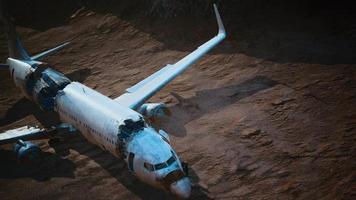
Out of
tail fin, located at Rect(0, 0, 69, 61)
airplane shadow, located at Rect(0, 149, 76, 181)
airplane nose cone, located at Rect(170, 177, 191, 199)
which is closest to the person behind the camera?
airplane nose cone, located at Rect(170, 177, 191, 199)

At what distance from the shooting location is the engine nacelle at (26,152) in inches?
945

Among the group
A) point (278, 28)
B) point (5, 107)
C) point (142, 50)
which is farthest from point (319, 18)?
point (5, 107)

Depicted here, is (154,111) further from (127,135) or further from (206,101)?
(127,135)

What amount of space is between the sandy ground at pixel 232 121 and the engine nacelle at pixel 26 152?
58 centimetres

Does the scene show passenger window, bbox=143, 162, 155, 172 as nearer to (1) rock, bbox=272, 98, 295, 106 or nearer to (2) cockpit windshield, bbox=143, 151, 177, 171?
(2) cockpit windshield, bbox=143, 151, 177, 171

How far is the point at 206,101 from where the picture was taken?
27938 mm

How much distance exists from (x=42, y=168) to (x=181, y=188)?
10.2m

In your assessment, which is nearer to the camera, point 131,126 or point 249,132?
point 131,126

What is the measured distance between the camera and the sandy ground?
20281 mm

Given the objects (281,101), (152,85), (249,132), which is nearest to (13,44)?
(152,85)

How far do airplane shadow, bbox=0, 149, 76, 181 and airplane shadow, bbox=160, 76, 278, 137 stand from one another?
6.71 meters

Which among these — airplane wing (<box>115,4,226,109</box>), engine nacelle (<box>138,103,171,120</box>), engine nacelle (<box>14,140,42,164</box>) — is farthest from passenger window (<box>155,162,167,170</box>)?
engine nacelle (<box>14,140,42,164</box>)

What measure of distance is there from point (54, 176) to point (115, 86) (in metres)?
11.0

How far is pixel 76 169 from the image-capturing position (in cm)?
2342
